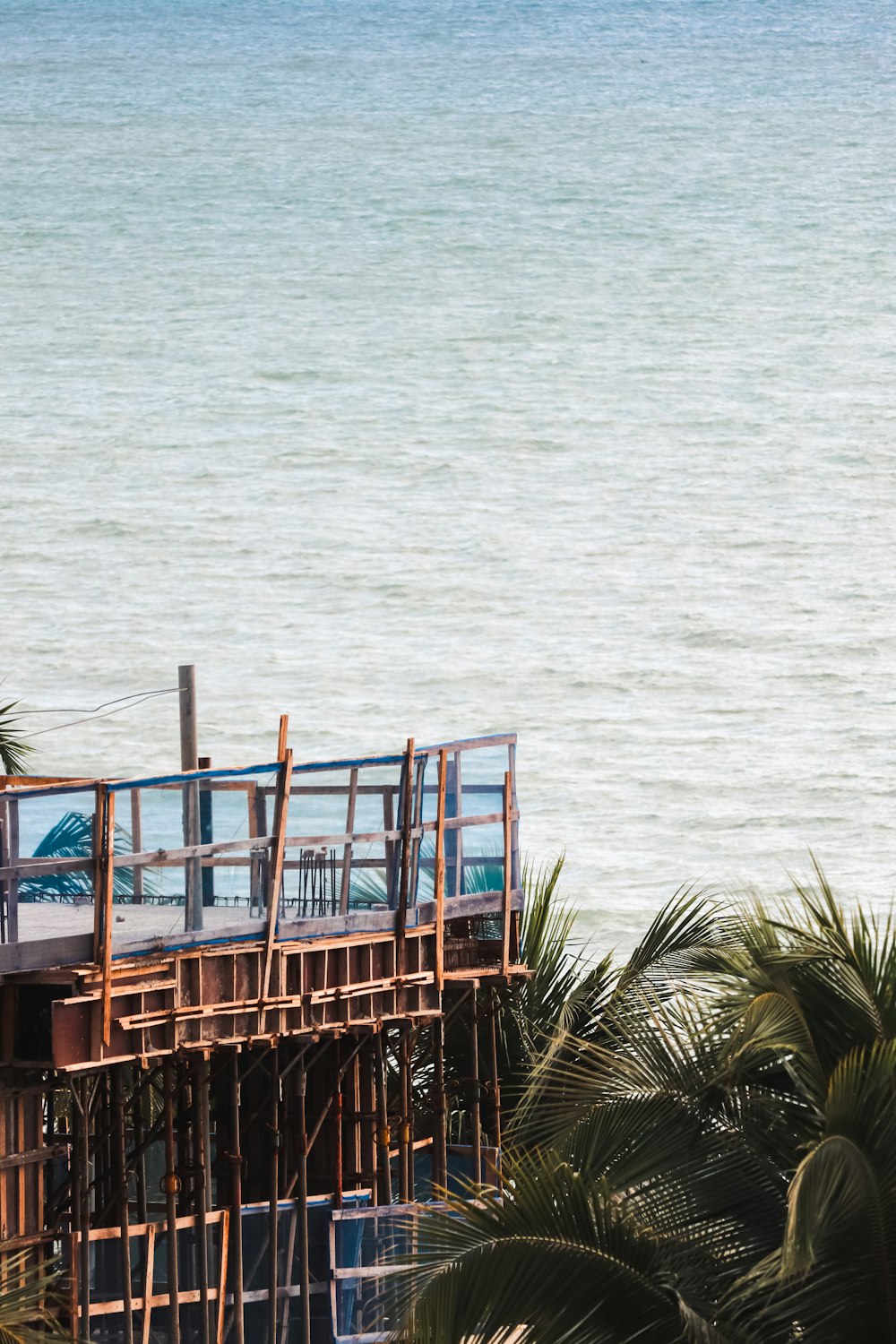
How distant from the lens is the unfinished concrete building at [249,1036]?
46.8 feet

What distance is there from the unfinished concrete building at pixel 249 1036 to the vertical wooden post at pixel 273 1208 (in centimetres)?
3

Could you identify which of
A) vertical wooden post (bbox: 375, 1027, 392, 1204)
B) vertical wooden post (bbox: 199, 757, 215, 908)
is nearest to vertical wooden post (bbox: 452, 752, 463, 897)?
vertical wooden post (bbox: 375, 1027, 392, 1204)

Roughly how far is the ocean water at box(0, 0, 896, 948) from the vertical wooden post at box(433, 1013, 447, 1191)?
149ft

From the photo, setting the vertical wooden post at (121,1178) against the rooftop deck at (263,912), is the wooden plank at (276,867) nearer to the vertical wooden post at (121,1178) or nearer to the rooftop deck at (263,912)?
the rooftop deck at (263,912)

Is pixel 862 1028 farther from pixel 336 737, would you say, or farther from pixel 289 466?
pixel 289 466

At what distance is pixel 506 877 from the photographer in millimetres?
18109

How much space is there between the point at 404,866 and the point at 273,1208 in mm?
2741

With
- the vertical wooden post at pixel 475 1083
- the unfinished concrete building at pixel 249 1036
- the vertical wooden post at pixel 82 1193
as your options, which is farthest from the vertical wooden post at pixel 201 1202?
the vertical wooden post at pixel 475 1083

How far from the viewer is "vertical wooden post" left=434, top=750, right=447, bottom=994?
55.5 feet

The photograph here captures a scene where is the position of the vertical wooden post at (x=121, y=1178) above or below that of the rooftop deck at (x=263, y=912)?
below

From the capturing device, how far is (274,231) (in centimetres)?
10394

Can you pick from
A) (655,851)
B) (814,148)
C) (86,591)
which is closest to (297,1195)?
(655,851)

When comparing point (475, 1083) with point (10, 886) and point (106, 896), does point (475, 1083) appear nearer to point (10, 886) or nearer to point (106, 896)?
point (106, 896)

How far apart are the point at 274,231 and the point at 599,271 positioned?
15.8 meters
